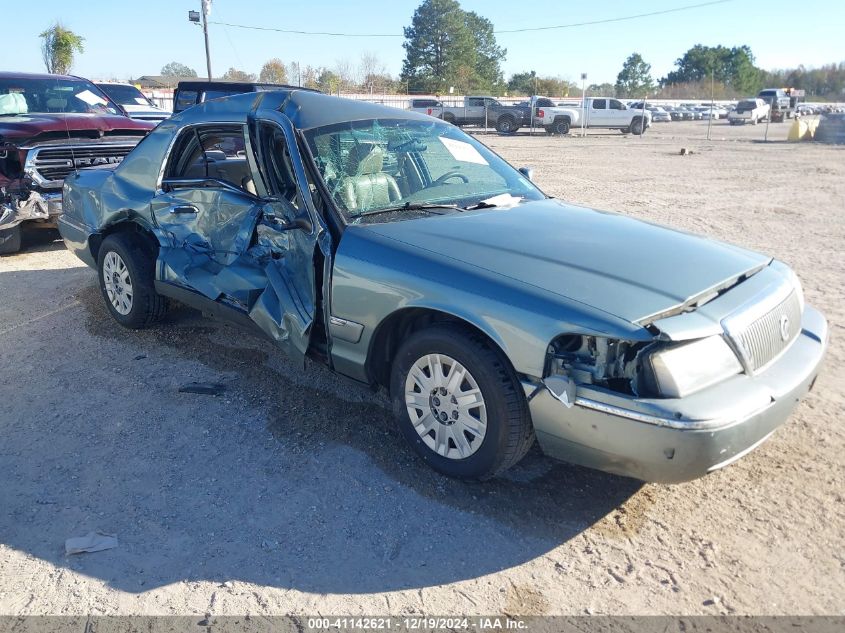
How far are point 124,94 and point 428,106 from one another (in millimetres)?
22893

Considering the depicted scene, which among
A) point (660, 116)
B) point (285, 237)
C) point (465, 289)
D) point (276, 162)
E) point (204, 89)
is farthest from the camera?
point (660, 116)

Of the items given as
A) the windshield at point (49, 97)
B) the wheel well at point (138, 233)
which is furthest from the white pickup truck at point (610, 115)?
the wheel well at point (138, 233)

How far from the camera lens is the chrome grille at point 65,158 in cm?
777

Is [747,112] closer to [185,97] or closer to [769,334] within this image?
[185,97]

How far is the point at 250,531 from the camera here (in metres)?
3.04

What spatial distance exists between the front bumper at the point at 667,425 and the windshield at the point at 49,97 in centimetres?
881

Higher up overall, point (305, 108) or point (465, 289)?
point (305, 108)

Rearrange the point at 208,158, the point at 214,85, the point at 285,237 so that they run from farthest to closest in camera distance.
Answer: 1. the point at 214,85
2. the point at 208,158
3. the point at 285,237

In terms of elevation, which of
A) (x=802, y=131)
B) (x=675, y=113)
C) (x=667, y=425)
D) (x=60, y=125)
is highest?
(x=675, y=113)

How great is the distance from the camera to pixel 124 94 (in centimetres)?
1560

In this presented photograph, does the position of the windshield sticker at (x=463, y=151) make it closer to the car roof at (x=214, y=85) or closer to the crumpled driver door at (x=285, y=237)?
the crumpled driver door at (x=285, y=237)

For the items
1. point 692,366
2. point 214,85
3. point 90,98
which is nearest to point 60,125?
point 90,98

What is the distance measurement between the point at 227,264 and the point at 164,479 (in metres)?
1.55

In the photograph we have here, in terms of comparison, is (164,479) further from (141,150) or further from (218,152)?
(141,150)
